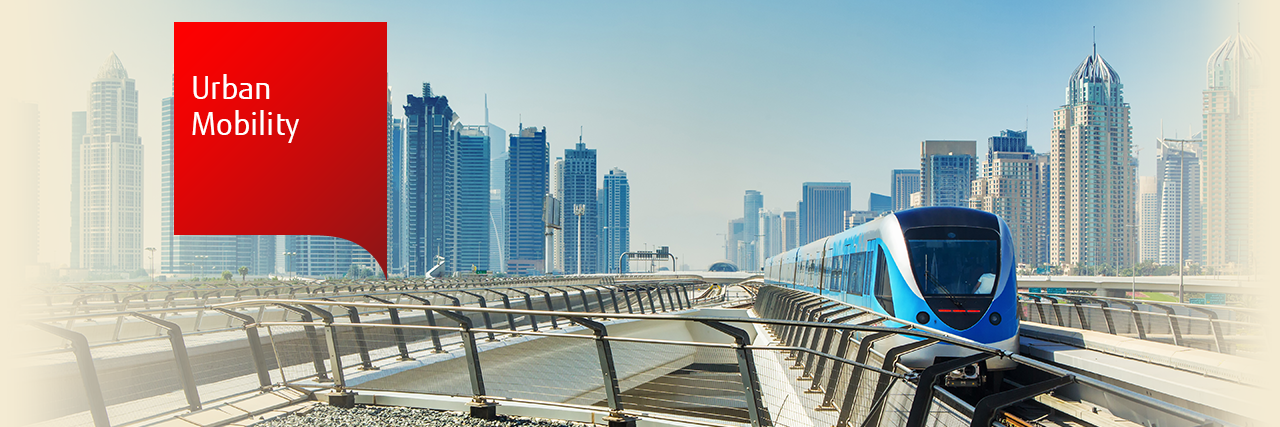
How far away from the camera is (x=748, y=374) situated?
5.93m

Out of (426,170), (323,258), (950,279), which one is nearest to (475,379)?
(950,279)

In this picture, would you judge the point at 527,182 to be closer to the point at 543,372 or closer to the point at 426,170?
the point at 426,170

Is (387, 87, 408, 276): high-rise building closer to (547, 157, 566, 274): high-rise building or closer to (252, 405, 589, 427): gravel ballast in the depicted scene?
(547, 157, 566, 274): high-rise building

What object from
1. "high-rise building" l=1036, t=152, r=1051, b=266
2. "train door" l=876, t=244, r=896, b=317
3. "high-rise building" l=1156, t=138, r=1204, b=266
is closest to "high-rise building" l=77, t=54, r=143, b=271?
"train door" l=876, t=244, r=896, b=317

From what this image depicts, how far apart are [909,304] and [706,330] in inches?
204

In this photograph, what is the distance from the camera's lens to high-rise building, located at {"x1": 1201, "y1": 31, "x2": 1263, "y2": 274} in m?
76.6

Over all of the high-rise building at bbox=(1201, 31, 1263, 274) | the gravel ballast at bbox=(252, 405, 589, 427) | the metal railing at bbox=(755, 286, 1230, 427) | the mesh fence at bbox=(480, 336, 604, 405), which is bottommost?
the gravel ballast at bbox=(252, 405, 589, 427)

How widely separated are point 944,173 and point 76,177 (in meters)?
154

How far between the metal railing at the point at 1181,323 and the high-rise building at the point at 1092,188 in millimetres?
100593

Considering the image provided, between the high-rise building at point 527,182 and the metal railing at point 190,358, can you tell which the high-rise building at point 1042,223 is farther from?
the metal railing at point 190,358

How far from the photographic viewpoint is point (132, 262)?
9325 centimetres

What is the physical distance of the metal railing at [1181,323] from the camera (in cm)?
1403

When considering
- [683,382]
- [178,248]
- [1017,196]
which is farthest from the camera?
[1017,196]

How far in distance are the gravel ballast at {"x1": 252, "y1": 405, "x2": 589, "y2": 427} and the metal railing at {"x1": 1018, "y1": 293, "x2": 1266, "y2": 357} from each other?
482 inches
